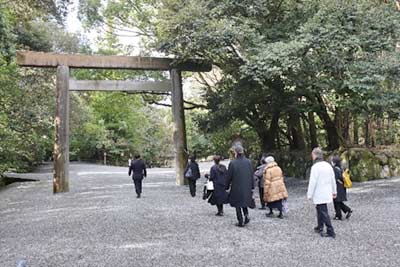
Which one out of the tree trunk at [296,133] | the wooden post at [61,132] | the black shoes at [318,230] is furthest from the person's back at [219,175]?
the tree trunk at [296,133]

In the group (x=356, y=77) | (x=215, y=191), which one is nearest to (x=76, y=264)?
(x=215, y=191)

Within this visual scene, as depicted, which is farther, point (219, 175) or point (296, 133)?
point (296, 133)

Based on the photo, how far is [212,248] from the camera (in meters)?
5.46

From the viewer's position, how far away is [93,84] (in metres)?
14.5

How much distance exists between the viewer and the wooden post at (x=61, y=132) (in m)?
13.3

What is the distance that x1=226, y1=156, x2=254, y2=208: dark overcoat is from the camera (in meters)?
6.71

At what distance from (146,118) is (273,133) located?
72.1 ft

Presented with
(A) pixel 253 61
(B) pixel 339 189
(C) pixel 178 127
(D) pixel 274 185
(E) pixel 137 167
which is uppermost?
(A) pixel 253 61

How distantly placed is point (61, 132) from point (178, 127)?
412 centimetres

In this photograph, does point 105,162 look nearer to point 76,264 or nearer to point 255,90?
point 255,90

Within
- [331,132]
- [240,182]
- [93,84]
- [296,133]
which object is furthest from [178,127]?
[240,182]

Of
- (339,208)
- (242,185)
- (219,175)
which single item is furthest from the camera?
(219,175)

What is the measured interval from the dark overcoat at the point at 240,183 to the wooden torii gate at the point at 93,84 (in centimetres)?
771

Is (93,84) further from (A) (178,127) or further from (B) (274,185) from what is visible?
(B) (274,185)
